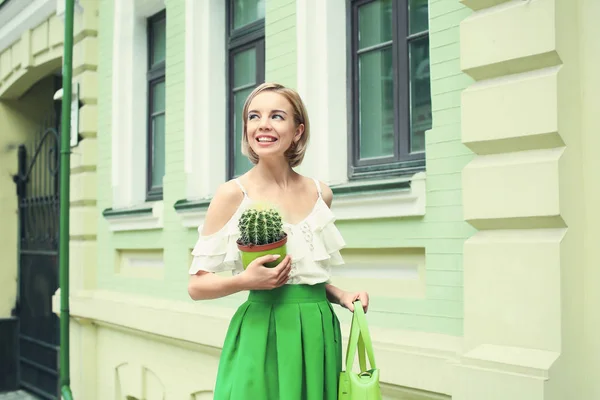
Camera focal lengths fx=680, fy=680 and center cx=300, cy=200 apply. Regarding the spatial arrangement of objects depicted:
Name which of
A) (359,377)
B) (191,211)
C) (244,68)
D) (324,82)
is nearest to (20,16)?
(244,68)

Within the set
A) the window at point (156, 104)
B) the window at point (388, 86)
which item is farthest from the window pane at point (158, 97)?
the window at point (388, 86)

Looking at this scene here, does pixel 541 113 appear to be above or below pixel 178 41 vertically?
below

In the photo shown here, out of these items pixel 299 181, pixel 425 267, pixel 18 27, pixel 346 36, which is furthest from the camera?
pixel 18 27

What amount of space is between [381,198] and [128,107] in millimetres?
3578

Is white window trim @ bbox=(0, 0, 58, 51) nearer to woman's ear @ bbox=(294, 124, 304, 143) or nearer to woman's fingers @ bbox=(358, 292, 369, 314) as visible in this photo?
woman's ear @ bbox=(294, 124, 304, 143)

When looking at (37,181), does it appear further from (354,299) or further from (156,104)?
(354,299)

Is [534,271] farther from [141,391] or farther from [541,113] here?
[141,391]

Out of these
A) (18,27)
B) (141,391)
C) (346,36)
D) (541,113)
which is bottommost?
(141,391)

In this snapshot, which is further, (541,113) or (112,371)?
(112,371)

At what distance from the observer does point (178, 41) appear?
5582 millimetres

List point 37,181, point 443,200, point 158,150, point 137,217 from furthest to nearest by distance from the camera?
point 37,181
point 158,150
point 137,217
point 443,200

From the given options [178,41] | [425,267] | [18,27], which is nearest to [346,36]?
[425,267]

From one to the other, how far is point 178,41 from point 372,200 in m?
2.72

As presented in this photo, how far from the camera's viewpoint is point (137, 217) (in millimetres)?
5902
